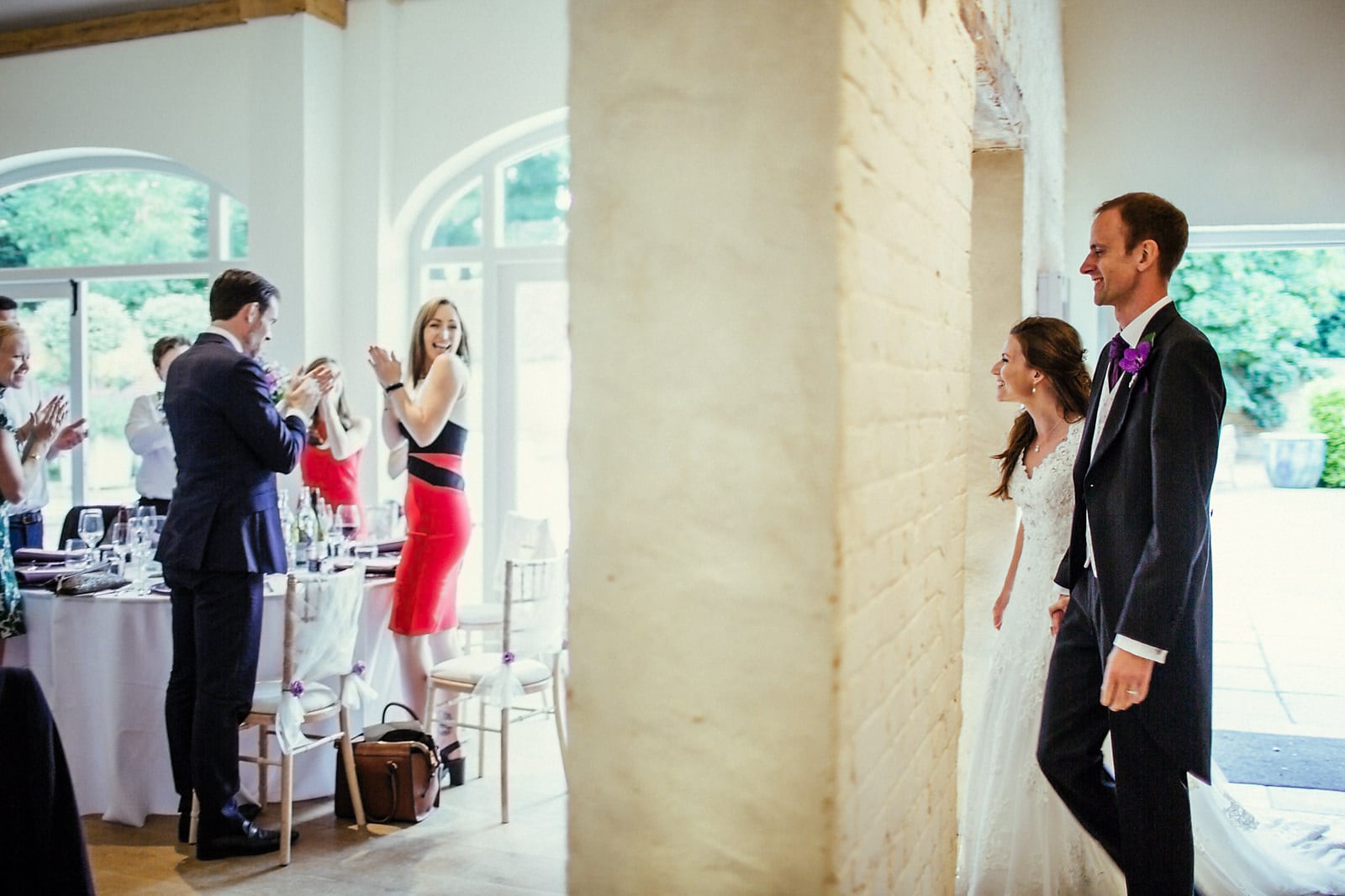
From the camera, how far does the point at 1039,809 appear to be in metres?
3.04

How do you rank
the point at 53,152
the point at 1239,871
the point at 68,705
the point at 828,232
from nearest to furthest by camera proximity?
the point at 828,232, the point at 1239,871, the point at 68,705, the point at 53,152

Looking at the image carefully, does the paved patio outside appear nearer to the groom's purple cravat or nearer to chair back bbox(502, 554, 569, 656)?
the groom's purple cravat

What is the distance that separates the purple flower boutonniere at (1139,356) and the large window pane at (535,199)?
4571mm

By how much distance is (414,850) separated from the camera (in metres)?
3.69

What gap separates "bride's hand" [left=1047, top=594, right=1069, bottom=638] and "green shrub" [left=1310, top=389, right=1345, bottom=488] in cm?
481

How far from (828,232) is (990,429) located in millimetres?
2736

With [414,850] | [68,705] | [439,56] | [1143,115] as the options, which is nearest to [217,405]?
[68,705]

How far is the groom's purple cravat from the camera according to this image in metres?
2.58

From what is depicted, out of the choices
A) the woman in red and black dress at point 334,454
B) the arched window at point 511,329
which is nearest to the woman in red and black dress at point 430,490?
the woman in red and black dress at point 334,454

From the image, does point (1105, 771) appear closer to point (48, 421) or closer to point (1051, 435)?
point (1051, 435)

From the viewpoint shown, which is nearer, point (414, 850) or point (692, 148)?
point (692, 148)

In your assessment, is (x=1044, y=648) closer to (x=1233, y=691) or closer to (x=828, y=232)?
(x=828, y=232)

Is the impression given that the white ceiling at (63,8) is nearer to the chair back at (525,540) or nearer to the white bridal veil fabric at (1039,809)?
the chair back at (525,540)

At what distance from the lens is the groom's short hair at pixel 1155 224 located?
2.53m
